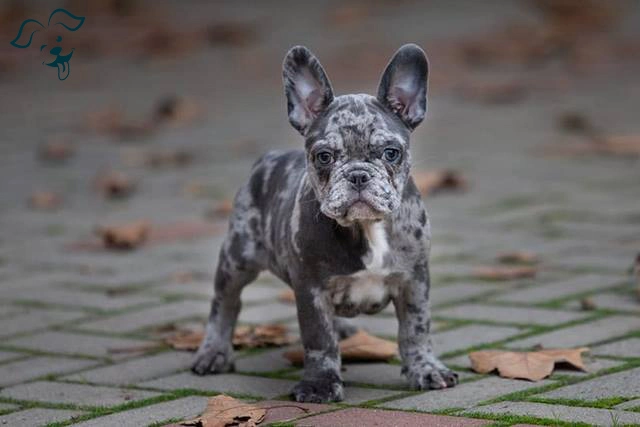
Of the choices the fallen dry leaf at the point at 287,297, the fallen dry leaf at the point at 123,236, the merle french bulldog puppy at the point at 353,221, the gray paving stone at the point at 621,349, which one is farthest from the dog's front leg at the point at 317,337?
the fallen dry leaf at the point at 123,236

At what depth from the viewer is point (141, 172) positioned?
1041 cm

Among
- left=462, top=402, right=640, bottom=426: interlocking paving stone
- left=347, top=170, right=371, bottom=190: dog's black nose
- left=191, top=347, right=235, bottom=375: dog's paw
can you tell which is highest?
left=347, top=170, right=371, bottom=190: dog's black nose

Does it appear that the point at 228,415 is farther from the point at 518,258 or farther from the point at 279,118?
the point at 279,118

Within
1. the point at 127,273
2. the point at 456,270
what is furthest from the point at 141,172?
the point at 456,270

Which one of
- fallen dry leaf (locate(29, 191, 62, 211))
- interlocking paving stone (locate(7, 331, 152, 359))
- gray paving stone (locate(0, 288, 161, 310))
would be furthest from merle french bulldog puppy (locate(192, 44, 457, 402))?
fallen dry leaf (locate(29, 191, 62, 211))

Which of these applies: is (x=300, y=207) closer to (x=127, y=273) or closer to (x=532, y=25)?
(x=127, y=273)

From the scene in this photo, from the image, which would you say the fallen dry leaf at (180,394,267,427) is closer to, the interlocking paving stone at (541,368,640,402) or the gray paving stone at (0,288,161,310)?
the interlocking paving stone at (541,368,640,402)

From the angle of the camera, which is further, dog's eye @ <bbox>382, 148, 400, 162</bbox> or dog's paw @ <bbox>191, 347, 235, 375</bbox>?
dog's paw @ <bbox>191, 347, 235, 375</bbox>

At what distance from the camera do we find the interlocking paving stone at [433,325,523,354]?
5.48 metres

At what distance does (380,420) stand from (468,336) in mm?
1320

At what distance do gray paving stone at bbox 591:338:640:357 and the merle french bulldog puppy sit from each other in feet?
2.20

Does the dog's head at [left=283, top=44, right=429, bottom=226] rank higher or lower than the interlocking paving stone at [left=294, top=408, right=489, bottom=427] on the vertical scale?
higher

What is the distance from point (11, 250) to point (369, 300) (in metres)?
3.61

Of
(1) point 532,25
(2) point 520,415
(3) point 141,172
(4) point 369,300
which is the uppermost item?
(1) point 532,25
